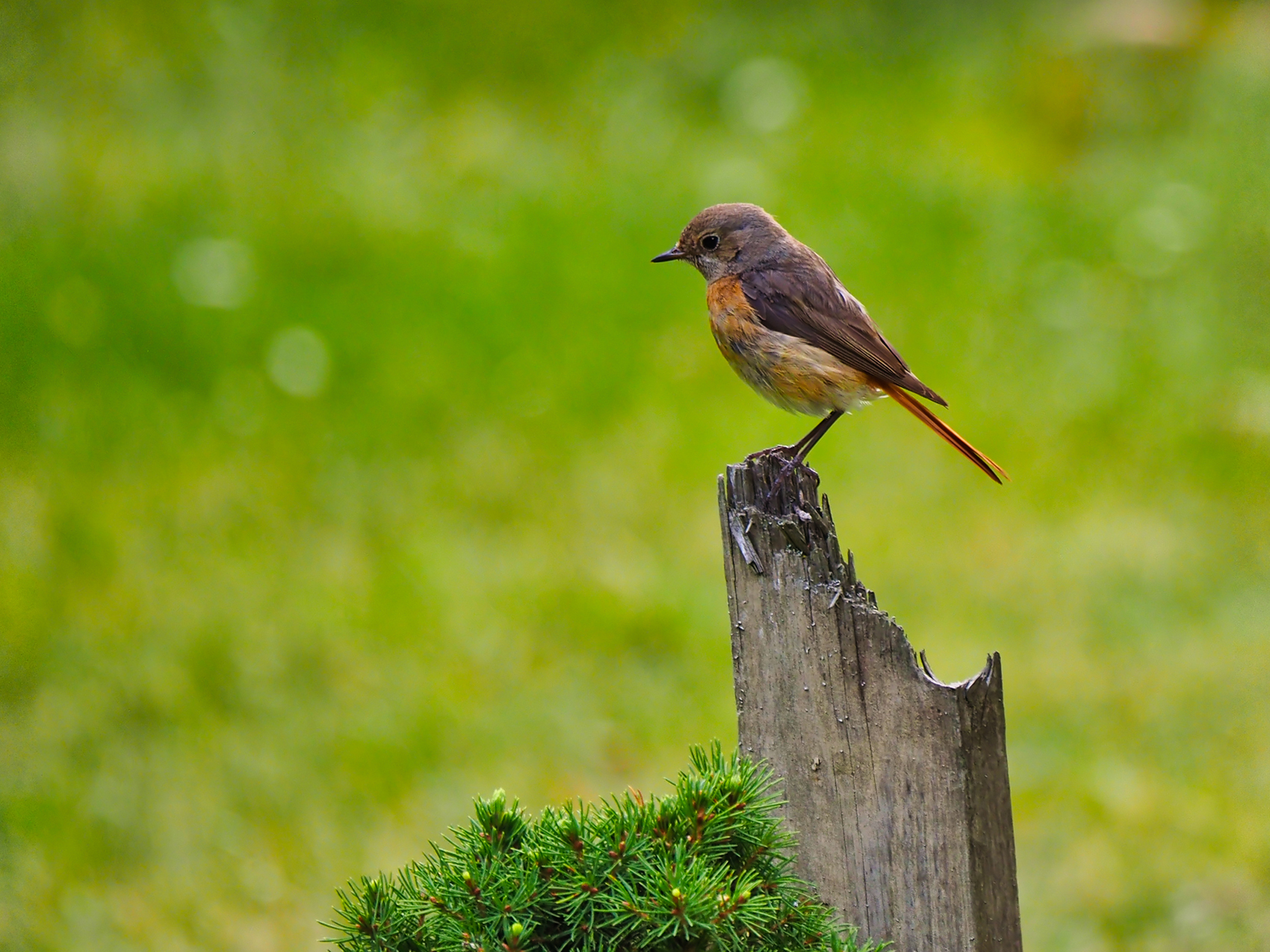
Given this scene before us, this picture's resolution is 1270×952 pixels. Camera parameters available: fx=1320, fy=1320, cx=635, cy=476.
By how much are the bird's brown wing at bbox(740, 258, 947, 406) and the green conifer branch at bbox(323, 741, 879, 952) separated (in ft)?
4.85

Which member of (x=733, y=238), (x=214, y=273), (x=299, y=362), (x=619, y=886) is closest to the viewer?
(x=619, y=886)

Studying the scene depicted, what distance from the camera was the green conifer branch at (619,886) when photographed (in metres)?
2.23

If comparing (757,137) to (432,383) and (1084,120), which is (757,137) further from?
(432,383)

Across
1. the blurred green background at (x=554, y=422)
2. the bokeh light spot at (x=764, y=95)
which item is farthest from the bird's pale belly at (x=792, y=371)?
the bokeh light spot at (x=764, y=95)

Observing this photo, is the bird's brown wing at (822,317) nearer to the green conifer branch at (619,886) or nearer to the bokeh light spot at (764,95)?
the green conifer branch at (619,886)

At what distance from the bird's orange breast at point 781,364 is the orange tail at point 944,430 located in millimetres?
82

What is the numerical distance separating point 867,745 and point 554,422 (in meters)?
4.81

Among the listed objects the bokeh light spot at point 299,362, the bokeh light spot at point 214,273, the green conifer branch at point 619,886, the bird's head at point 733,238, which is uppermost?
the bokeh light spot at point 214,273

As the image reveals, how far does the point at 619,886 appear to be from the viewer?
2.26 m

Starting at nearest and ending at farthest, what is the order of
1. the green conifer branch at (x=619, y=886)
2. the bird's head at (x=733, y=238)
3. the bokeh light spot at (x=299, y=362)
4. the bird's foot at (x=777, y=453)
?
the green conifer branch at (x=619, y=886) < the bird's foot at (x=777, y=453) < the bird's head at (x=733, y=238) < the bokeh light spot at (x=299, y=362)

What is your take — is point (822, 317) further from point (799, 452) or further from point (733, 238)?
point (799, 452)

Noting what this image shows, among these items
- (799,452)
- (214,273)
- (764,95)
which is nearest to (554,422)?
(214,273)

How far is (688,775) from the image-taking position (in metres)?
2.46

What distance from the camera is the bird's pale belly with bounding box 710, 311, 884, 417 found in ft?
12.0
